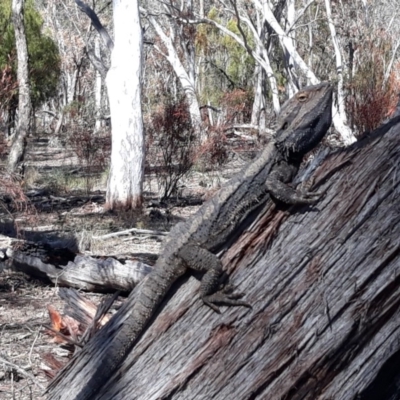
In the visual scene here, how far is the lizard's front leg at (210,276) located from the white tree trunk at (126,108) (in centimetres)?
888

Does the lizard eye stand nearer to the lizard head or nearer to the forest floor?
the lizard head

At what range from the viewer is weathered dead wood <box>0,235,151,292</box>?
5.85 m

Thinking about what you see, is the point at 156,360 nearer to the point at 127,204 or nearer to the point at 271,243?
the point at 271,243

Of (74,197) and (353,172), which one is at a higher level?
(353,172)

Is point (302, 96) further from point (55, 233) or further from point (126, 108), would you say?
point (126, 108)

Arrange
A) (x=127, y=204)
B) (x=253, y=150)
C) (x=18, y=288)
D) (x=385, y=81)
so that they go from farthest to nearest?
(x=253, y=150) → (x=385, y=81) → (x=127, y=204) → (x=18, y=288)

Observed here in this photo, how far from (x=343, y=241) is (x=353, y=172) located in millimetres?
289

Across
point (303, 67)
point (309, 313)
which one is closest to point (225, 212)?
point (309, 313)

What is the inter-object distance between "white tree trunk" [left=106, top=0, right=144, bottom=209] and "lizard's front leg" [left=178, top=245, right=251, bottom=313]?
8881mm

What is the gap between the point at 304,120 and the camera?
333 centimetres

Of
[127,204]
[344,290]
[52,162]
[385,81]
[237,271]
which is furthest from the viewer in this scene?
[52,162]

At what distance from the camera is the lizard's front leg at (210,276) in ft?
8.95

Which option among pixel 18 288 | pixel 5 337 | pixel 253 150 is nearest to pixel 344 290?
pixel 5 337

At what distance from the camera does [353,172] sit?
2.73 metres
